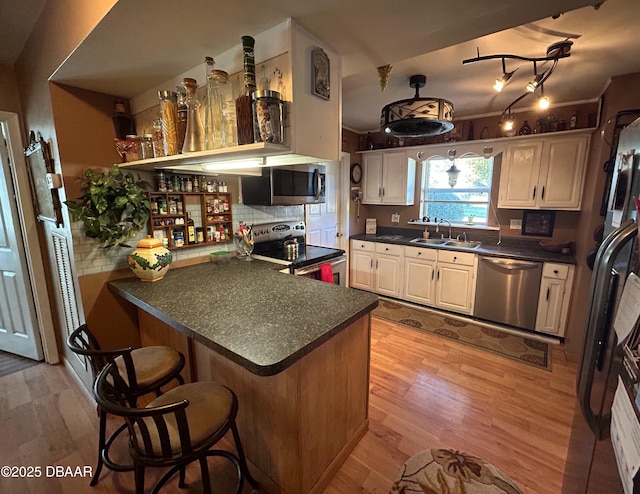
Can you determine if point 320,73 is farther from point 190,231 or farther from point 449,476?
point 449,476

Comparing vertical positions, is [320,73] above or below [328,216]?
above

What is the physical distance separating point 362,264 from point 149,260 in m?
2.94

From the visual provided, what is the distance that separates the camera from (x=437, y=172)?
3994 mm

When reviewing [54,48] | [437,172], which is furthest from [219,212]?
[437,172]

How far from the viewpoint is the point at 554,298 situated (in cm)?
284

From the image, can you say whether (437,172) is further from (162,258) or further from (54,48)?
(54,48)

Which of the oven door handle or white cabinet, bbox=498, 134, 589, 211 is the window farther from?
the oven door handle

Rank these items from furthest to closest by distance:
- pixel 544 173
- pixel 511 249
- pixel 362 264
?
1. pixel 362 264
2. pixel 511 249
3. pixel 544 173

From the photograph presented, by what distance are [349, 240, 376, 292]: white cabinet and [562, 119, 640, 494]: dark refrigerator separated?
3048 mm

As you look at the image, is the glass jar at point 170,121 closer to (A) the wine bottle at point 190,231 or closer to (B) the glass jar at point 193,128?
(B) the glass jar at point 193,128

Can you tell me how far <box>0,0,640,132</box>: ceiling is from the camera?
1033 millimetres

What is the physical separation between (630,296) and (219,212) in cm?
243

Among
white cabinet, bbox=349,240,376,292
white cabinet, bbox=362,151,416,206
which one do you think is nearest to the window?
white cabinet, bbox=362,151,416,206

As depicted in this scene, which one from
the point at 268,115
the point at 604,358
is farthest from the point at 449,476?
the point at 268,115
